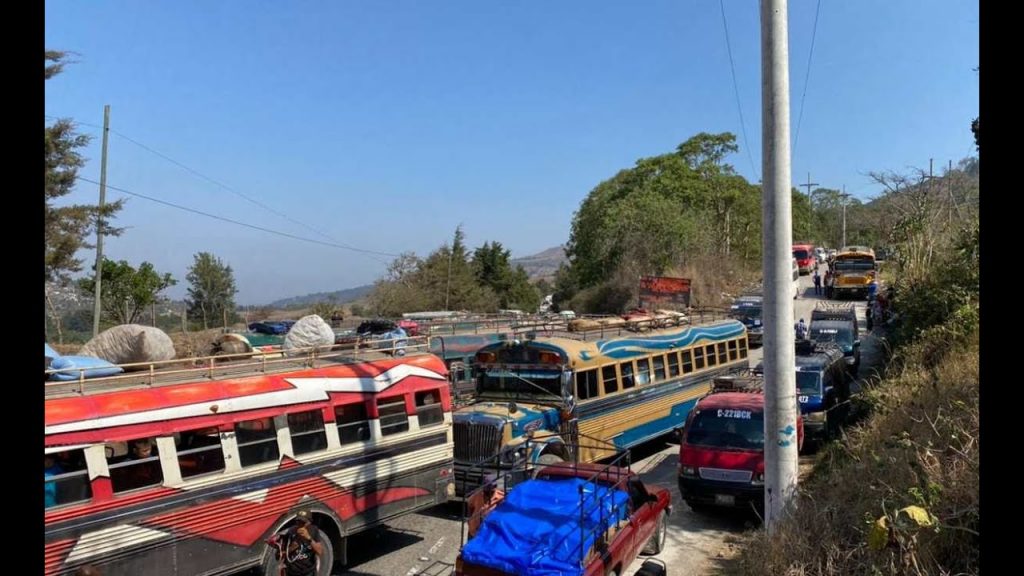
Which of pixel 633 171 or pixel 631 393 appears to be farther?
pixel 633 171

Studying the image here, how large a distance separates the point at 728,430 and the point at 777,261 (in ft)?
14.6

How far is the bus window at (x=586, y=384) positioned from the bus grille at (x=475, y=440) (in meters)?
2.40

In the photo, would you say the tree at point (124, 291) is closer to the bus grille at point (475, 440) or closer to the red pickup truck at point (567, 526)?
the bus grille at point (475, 440)

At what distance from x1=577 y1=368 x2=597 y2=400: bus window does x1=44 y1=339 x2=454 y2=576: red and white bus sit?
326 centimetres

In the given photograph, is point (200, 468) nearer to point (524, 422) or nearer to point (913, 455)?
point (524, 422)

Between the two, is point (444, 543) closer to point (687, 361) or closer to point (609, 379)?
point (609, 379)

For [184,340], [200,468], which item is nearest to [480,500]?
[200,468]

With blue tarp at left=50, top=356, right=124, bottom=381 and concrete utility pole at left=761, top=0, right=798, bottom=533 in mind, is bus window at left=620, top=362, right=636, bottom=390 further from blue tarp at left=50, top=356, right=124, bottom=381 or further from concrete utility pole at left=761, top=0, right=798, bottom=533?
blue tarp at left=50, top=356, right=124, bottom=381

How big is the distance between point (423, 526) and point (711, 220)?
4768cm

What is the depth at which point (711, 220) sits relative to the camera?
54.8 meters

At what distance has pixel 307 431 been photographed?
29.1ft

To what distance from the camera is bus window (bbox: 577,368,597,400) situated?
13078 mm

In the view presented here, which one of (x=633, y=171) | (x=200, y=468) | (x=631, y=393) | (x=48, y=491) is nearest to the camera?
(x=48, y=491)
